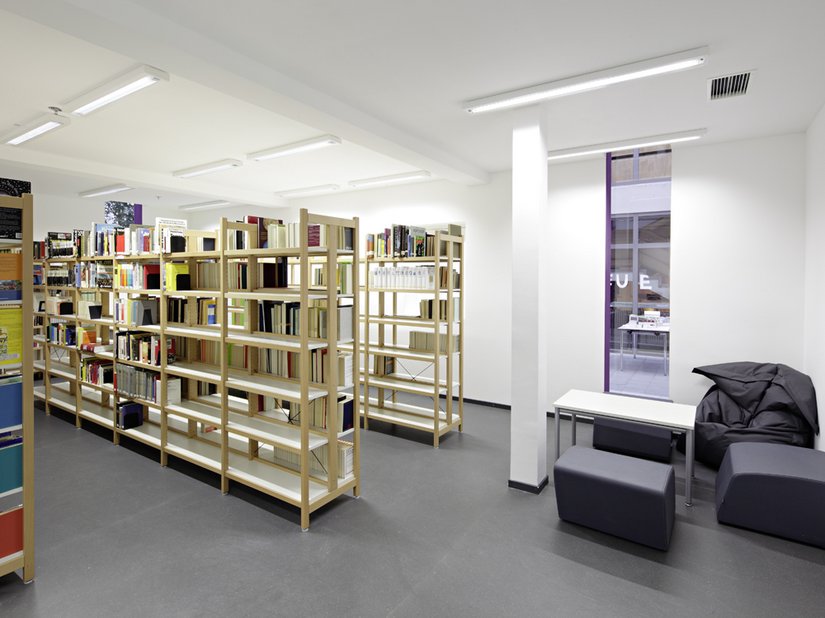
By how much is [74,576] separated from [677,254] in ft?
20.5

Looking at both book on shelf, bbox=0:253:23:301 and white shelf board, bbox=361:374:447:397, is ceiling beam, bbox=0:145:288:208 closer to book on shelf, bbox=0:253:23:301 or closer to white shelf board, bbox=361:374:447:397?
book on shelf, bbox=0:253:23:301

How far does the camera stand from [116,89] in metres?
3.62

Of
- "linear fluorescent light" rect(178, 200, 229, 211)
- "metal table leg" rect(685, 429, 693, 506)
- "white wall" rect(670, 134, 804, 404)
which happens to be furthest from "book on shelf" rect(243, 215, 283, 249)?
"linear fluorescent light" rect(178, 200, 229, 211)

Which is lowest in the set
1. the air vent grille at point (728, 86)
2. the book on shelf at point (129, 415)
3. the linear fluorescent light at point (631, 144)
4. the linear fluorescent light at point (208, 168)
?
the book on shelf at point (129, 415)

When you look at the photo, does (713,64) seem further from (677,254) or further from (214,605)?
Answer: (214,605)

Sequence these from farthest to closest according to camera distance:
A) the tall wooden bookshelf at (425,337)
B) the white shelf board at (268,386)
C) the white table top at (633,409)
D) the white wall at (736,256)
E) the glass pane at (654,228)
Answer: the glass pane at (654,228) → the tall wooden bookshelf at (425,337) → the white wall at (736,256) → the white table top at (633,409) → the white shelf board at (268,386)

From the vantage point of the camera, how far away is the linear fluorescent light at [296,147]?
496 cm

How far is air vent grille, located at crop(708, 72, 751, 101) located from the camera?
3383mm

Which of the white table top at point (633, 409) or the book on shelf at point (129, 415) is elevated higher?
the white table top at point (633, 409)

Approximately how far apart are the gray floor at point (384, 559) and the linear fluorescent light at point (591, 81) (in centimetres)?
331

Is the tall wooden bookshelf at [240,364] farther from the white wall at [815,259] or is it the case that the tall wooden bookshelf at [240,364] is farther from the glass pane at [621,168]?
the white wall at [815,259]

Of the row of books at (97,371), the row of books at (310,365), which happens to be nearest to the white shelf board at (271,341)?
the row of books at (310,365)

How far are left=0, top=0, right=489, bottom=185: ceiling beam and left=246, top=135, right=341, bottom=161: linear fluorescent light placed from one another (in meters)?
0.65

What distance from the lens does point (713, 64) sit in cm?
316
